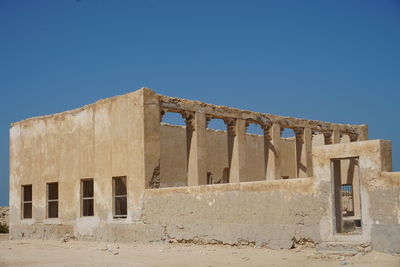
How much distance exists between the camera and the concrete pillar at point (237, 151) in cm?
1916

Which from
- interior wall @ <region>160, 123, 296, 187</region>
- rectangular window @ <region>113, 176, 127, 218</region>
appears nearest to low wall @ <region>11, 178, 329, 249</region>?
rectangular window @ <region>113, 176, 127, 218</region>

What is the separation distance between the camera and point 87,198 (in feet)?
60.7

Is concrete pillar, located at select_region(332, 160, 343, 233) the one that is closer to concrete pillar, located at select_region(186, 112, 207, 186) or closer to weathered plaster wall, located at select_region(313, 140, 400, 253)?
weathered plaster wall, located at select_region(313, 140, 400, 253)

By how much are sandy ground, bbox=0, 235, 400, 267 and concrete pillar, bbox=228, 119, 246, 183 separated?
4.93 meters

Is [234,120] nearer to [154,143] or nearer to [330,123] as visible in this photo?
[154,143]

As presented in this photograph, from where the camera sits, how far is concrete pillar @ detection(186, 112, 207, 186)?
1792 centimetres

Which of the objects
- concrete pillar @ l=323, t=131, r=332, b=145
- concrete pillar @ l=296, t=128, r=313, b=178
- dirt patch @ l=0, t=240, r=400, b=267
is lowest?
dirt patch @ l=0, t=240, r=400, b=267

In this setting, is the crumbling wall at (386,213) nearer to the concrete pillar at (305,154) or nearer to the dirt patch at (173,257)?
the dirt patch at (173,257)

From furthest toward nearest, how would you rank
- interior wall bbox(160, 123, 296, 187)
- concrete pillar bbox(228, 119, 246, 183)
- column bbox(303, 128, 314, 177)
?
column bbox(303, 128, 314, 177), interior wall bbox(160, 123, 296, 187), concrete pillar bbox(228, 119, 246, 183)

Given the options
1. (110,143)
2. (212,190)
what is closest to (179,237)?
(212,190)

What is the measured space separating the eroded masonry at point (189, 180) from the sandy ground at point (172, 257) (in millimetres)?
427

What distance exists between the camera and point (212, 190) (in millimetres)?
14039

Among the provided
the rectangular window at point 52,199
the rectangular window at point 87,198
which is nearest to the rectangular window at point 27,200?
the rectangular window at point 52,199

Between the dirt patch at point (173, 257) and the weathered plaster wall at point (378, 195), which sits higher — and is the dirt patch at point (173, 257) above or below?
below
